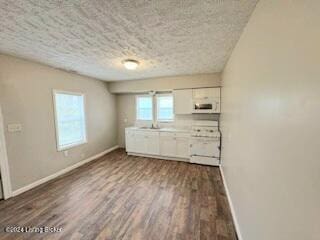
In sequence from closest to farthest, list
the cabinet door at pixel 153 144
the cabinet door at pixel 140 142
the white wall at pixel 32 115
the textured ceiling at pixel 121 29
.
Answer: the textured ceiling at pixel 121 29, the white wall at pixel 32 115, the cabinet door at pixel 153 144, the cabinet door at pixel 140 142

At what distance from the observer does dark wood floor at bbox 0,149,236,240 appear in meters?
2.00

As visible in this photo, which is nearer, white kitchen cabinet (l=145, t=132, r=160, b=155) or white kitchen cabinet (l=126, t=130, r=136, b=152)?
white kitchen cabinet (l=145, t=132, r=160, b=155)

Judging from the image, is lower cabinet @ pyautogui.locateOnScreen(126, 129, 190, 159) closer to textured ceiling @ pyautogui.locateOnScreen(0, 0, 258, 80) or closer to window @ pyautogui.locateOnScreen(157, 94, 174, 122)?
window @ pyautogui.locateOnScreen(157, 94, 174, 122)

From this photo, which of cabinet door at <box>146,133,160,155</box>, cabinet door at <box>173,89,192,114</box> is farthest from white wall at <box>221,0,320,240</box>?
cabinet door at <box>146,133,160,155</box>

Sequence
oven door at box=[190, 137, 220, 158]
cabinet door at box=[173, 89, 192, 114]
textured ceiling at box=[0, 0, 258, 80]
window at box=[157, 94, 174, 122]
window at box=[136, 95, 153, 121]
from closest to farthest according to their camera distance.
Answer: textured ceiling at box=[0, 0, 258, 80]
oven door at box=[190, 137, 220, 158]
cabinet door at box=[173, 89, 192, 114]
window at box=[157, 94, 174, 122]
window at box=[136, 95, 153, 121]

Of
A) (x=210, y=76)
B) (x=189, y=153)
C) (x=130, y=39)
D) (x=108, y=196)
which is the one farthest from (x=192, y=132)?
(x=130, y=39)

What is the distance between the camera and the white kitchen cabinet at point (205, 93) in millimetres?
4336

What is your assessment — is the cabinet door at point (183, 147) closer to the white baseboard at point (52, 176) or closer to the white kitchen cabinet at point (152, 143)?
the white kitchen cabinet at point (152, 143)

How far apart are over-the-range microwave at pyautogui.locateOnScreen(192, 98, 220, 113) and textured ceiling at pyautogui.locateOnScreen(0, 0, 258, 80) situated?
5.17 ft

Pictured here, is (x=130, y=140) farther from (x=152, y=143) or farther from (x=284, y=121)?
(x=284, y=121)

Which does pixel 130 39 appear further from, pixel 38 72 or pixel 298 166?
pixel 38 72

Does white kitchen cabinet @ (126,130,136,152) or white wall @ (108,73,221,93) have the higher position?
white wall @ (108,73,221,93)

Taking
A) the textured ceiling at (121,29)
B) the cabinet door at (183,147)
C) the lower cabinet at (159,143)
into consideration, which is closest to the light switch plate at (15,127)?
the textured ceiling at (121,29)

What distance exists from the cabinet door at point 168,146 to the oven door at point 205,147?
57 cm
